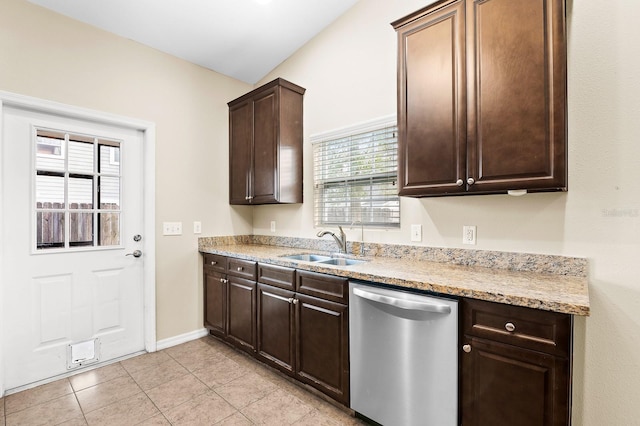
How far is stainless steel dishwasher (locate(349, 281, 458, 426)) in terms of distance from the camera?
4.86 feet

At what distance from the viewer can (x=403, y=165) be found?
1963mm

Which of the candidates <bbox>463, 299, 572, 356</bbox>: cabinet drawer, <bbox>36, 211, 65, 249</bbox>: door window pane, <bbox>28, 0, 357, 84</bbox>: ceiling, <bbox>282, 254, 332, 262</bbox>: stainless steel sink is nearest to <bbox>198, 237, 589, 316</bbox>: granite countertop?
<bbox>463, 299, 572, 356</bbox>: cabinet drawer

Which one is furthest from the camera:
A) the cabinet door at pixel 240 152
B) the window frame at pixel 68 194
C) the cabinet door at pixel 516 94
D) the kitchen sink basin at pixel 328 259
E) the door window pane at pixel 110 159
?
the cabinet door at pixel 240 152

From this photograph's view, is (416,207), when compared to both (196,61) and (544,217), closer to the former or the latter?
(544,217)

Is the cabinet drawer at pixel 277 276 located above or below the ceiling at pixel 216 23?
below

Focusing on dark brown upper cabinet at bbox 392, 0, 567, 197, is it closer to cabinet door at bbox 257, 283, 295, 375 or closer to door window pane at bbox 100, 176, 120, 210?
cabinet door at bbox 257, 283, 295, 375

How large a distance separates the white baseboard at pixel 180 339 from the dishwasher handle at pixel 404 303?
7.15 feet

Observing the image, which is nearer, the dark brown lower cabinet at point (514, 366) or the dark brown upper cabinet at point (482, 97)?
the dark brown lower cabinet at point (514, 366)

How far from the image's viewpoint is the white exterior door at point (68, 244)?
2279mm

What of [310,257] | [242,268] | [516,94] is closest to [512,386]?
[516,94]

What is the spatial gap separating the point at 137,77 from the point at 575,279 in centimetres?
363

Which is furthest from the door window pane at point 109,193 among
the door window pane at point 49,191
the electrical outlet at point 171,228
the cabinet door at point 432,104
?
the cabinet door at point 432,104

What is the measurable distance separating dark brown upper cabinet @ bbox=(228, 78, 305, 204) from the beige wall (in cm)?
31

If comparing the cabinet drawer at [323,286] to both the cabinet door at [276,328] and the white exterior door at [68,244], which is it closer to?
the cabinet door at [276,328]
